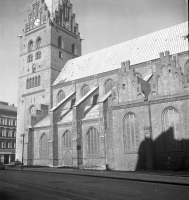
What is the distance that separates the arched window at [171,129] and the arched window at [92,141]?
36.8 feet

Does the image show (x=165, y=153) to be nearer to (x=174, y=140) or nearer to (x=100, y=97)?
(x=174, y=140)

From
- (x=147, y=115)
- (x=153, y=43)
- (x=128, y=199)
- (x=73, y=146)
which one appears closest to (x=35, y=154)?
(x=73, y=146)

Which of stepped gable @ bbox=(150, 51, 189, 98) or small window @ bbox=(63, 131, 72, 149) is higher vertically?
stepped gable @ bbox=(150, 51, 189, 98)

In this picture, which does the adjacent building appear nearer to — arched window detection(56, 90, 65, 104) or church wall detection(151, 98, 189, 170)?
arched window detection(56, 90, 65, 104)

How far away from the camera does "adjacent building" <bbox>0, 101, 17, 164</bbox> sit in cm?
5725

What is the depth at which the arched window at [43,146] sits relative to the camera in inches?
1504

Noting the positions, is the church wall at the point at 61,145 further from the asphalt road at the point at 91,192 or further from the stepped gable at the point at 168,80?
the asphalt road at the point at 91,192

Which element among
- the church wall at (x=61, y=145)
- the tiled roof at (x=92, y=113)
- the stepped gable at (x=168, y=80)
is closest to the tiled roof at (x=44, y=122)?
the church wall at (x=61, y=145)

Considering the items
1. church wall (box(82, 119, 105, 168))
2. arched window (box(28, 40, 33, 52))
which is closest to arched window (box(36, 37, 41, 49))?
arched window (box(28, 40, 33, 52))

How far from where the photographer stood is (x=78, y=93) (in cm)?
4106

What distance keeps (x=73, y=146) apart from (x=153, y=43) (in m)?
19.7

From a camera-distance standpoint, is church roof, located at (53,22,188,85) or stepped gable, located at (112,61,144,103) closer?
stepped gable, located at (112,61,144,103)

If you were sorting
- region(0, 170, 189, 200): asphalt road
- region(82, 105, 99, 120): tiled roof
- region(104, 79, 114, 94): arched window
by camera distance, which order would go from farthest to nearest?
region(104, 79, 114, 94): arched window, region(82, 105, 99, 120): tiled roof, region(0, 170, 189, 200): asphalt road

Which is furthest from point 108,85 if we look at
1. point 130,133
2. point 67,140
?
point 130,133
